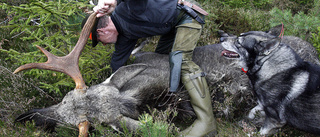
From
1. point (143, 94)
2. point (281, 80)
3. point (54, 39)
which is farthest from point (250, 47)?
point (54, 39)

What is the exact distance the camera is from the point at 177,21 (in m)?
4.24

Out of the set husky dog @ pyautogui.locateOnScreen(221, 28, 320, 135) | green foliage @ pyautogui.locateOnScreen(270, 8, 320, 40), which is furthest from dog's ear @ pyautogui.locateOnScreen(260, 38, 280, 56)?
green foliage @ pyautogui.locateOnScreen(270, 8, 320, 40)

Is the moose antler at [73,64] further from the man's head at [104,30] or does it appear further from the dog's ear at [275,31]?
the dog's ear at [275,31]

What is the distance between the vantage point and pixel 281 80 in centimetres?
354

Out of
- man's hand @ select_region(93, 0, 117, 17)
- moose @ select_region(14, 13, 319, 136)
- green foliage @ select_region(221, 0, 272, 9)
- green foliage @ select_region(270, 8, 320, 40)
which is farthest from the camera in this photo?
green foliage @ select_region(221, 0, 272, 9)

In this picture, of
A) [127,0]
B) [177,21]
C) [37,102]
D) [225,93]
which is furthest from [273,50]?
[37,102]

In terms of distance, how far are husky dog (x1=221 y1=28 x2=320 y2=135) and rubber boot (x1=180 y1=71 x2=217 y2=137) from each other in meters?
0.73

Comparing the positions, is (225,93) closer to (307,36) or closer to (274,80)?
(274,80)

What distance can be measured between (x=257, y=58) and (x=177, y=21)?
4.84ft

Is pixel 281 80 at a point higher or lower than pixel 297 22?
lower

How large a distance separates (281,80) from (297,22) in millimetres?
2498

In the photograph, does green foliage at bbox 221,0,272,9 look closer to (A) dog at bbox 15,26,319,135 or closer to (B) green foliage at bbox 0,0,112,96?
(A) dog at bbox 15,26,319,135

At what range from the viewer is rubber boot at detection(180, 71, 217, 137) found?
379 centimetres

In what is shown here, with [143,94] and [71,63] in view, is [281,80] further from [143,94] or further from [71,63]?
[71,63]
